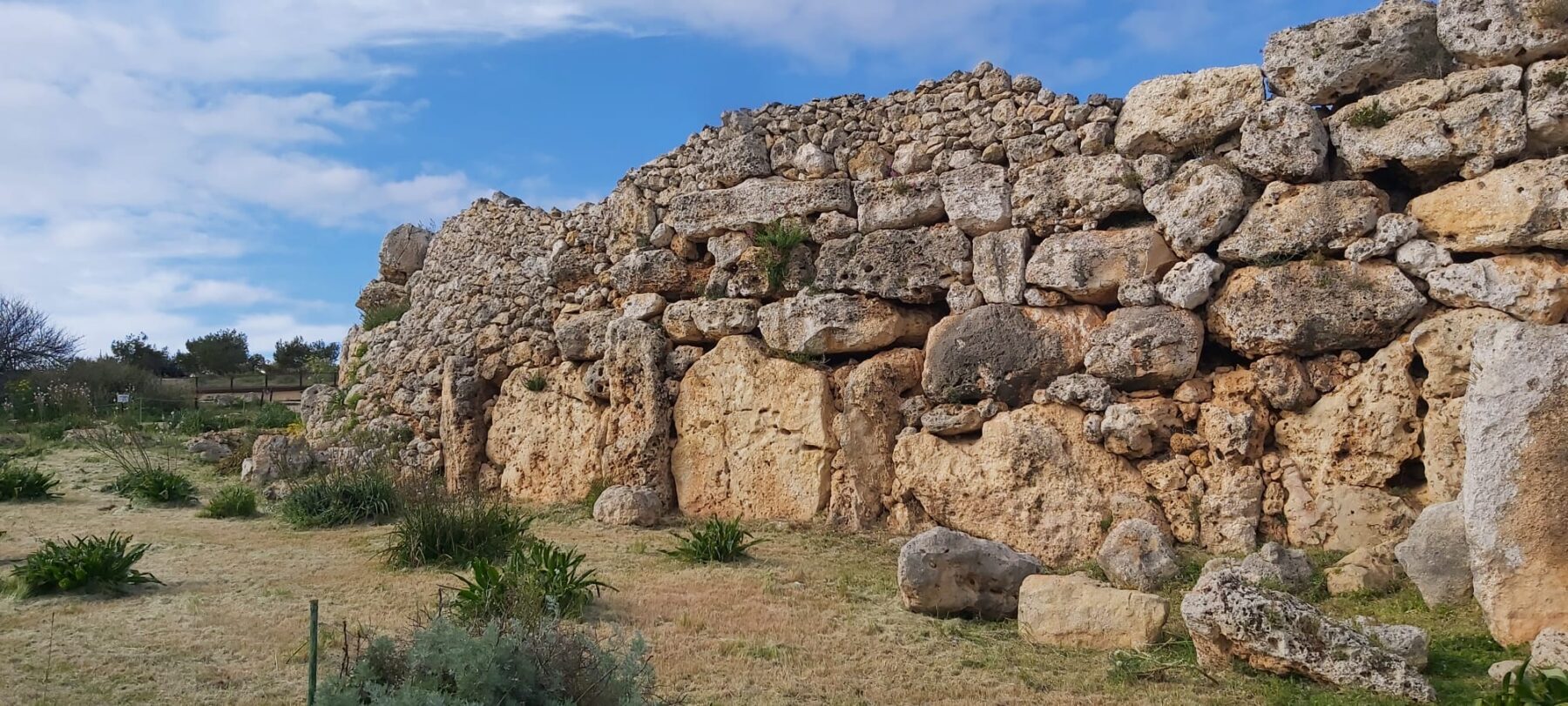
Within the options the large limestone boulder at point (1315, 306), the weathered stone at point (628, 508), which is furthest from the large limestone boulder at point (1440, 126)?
the weathered stone at point (628, 508)

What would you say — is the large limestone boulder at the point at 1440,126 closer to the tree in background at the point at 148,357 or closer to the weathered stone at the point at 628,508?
the weathered stone at the point at 628,508

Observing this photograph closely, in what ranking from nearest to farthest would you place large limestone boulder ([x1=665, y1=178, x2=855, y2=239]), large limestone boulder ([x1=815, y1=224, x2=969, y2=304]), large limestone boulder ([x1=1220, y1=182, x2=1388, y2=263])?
large limestone boulder ([x1=1220, y1=182, x2=1388, y2=263])
large limestone boulder ([x1=815, y1=224, x2=969, y2=304])
large limestone boulder ([x1=665, y1=178, x2=855, y2=239])

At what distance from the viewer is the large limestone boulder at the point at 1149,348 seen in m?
9.19

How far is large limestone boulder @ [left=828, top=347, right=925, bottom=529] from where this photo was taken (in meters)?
10.6

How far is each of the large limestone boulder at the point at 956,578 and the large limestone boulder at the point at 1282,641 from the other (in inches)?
63.3

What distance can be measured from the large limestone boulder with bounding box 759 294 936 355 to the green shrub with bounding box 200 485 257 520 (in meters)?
6.52

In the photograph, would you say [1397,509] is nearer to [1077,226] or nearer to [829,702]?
[1077,226]

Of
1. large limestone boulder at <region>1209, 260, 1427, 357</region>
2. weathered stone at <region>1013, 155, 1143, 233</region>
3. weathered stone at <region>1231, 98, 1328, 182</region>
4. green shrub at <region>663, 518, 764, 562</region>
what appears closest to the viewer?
large limestone boulder at <region>1209, 260, 1427, 357</region>

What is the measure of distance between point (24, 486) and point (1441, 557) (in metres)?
14.7

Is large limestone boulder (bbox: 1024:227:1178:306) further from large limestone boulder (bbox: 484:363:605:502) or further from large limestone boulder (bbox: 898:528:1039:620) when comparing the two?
large limestone boulder (bbox: 484:363:605:502)

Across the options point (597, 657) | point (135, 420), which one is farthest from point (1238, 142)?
point (135, 420)

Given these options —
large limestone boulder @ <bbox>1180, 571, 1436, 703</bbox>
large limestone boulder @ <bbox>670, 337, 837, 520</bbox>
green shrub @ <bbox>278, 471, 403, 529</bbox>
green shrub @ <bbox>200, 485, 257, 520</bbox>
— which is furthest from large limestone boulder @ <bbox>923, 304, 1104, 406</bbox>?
green shrub @ <bbox>200, 485, 257, 520</bbox>

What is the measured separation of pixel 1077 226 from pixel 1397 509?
3669 millimetres

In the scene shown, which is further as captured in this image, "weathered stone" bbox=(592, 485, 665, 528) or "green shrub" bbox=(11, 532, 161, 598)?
"weathered stone" bbox=(592, 485, 665, 528)
